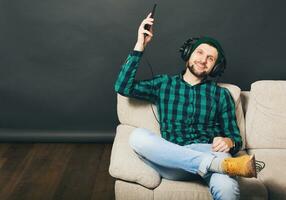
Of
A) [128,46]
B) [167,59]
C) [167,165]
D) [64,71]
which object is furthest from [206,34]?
[167,165]

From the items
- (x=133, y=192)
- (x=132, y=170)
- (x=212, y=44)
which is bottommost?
(x=133, y=192)

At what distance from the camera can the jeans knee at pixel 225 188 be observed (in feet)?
6.46

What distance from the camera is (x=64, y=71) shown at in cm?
327

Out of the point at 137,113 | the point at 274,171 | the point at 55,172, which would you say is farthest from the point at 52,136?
the point at 274,171

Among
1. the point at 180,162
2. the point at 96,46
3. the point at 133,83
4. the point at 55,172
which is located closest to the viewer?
the point at 180,162

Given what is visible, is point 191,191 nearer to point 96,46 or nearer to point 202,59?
point 202,59

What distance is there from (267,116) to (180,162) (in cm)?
80

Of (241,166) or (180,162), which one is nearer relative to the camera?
(241,166)

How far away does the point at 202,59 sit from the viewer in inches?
95.2

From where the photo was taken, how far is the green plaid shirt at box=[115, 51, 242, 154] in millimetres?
2410

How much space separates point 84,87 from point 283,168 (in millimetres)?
1591

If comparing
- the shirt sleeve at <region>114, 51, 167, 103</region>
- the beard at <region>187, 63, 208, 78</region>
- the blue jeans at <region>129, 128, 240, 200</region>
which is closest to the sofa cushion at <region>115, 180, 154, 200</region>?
the blue jeans at <region>129, 128, 240, 200</region>

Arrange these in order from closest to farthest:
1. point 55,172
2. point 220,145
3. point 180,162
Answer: point 180,162 < point 220,145 < point 55,172

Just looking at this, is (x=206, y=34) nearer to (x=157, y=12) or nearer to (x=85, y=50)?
(x=157, y=12)
